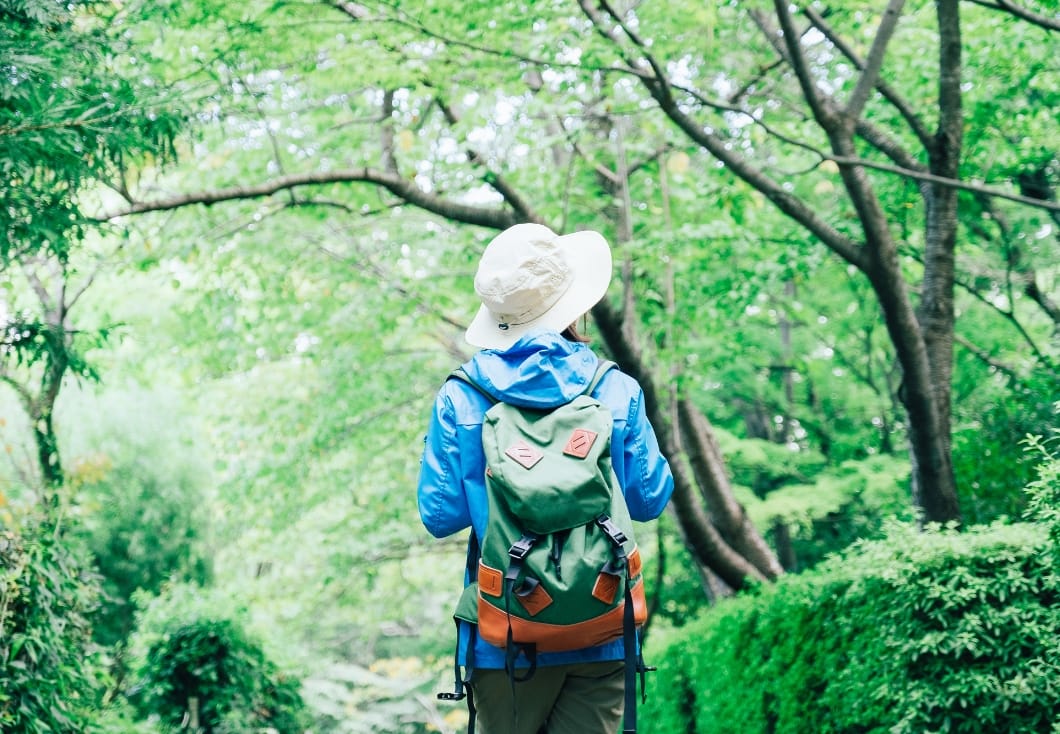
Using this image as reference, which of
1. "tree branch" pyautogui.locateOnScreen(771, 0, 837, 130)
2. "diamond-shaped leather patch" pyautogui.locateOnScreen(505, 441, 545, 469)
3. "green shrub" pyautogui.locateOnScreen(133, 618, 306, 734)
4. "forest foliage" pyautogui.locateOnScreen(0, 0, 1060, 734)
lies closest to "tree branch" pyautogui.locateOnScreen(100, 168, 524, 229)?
"forest foliage" pyautogui.locateOnScreen(0, 0, 1060, 734)

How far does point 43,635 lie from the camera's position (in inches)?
203

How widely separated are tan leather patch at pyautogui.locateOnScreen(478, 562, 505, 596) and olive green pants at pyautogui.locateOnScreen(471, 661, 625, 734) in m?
0.29

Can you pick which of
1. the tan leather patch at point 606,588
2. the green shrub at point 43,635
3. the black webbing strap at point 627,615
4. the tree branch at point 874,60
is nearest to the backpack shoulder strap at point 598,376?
the black webbing strap at point 627,615

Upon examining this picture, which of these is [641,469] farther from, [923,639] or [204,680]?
[204,680]

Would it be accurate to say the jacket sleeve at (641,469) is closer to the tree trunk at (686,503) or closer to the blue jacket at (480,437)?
the blue jacket at (480,437)

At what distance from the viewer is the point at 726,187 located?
7570 millimetres

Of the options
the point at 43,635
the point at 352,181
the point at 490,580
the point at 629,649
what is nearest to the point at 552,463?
the point at 490,580

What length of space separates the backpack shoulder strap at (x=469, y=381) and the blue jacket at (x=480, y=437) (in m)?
0.01

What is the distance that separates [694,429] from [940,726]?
5469mm

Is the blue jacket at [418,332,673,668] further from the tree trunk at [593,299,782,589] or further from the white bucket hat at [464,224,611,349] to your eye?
the tree trunk at [593,299,782,589]

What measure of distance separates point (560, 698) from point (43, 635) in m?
3.58

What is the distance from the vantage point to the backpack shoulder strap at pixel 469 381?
2.68 metres

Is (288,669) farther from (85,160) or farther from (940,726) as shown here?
(940,726)

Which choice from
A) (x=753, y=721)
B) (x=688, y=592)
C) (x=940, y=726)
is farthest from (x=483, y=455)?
(x=688, y=592)
